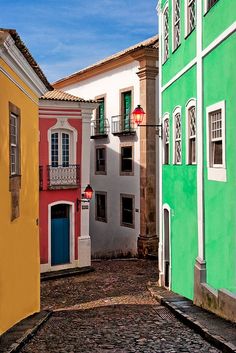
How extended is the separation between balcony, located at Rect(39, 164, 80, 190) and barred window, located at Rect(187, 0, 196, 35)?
28.4 ft

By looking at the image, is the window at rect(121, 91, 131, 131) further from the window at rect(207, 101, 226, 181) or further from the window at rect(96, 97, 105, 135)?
the window at rect(207, 101, 226, 181)

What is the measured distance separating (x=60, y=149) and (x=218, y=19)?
10.7m

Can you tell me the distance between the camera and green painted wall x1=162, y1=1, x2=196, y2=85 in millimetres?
10359

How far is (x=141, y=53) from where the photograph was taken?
20.7m

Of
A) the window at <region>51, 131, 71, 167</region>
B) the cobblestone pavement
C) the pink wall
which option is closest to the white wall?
the pink wall

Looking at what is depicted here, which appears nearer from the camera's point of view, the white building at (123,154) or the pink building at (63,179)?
the pink building at (63,179)

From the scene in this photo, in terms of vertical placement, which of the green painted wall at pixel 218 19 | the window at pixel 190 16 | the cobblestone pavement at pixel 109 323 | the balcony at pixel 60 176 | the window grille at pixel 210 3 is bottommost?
the cobblestone pavement at pixel 109 323

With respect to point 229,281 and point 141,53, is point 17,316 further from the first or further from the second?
point 141,53

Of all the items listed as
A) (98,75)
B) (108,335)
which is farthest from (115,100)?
(108,335)

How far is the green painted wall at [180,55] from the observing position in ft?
34.0

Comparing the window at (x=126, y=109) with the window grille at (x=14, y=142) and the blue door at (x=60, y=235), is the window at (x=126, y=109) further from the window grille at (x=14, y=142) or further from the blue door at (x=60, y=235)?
the window grille at (x=14, y=142)

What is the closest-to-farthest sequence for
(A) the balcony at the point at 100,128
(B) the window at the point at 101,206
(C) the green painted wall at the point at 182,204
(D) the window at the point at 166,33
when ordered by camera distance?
(C) the green painted wall at the point at 182,204, (D) the window at the point at 166,33, (A) the balcony at the point at 100,128, (B) the window at the point at 101,206

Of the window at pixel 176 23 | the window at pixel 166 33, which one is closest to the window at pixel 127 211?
the window at pixel 166 33

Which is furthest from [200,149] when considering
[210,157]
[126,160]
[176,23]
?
[126,160]
